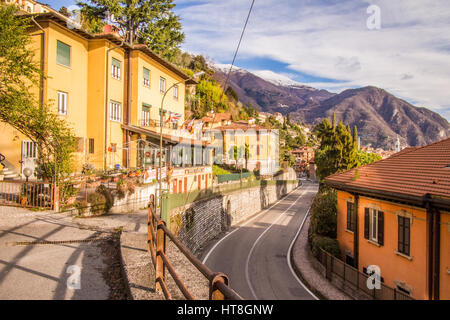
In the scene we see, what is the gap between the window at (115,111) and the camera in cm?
2517

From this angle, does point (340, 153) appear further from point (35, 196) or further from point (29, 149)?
point (29, 149)

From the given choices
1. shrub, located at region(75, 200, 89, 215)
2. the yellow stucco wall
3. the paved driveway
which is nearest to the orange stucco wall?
the paved driveway

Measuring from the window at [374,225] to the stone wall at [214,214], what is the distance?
9640 millimetres

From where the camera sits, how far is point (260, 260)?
20469 mm

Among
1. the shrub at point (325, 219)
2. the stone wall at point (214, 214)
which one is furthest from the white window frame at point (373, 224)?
the stone wall at point (214, 214)

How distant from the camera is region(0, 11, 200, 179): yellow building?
2053cm

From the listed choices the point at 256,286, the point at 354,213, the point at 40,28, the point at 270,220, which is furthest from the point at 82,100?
the point at 270,220

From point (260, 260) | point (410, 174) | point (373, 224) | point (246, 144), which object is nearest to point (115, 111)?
point (260, 260)

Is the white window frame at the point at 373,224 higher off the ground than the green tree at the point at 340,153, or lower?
lower

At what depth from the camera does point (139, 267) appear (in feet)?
17.9

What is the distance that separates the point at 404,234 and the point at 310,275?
6.64m

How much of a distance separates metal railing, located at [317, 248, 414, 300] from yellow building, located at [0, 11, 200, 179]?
1322 cm

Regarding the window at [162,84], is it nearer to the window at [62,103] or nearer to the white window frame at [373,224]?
the window at [62,103]
